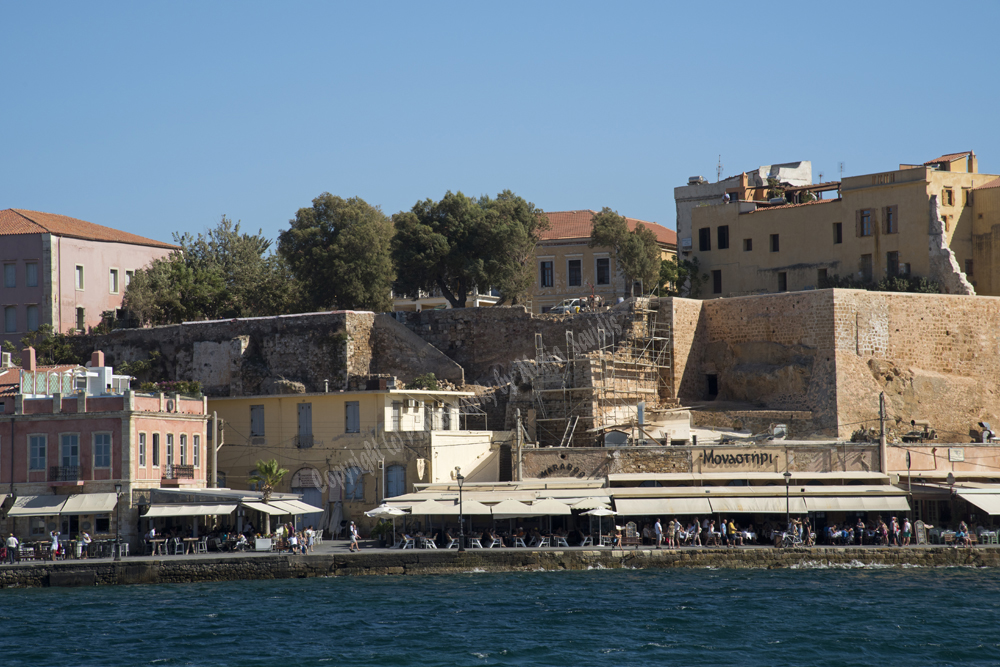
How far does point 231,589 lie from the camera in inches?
1351

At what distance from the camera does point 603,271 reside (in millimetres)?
59469

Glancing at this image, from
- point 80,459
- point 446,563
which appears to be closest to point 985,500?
point 446,563

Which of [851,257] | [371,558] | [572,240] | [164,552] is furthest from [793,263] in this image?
[164,552]

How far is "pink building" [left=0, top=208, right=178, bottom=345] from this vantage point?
54.8m

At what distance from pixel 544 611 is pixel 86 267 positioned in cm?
3240

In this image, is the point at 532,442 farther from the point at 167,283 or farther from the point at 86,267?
the point at 86,267

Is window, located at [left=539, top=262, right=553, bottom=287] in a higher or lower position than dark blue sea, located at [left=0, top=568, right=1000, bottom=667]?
higher

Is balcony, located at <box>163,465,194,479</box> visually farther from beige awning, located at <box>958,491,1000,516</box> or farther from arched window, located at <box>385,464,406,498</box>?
beige awning, located at <box>958,491,1000,516</box>

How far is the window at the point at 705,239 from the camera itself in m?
55.8

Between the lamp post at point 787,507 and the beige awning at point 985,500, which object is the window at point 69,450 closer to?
the lamp post at point 787,507

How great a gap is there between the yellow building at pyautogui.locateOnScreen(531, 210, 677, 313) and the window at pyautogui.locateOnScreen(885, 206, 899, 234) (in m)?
12.4

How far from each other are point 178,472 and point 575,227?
27351 millimetres

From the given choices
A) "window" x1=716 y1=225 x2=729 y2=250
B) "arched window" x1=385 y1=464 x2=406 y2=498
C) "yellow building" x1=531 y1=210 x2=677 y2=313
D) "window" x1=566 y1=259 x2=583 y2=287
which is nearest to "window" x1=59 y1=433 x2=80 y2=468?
"arched window" x1=385 y1=464 x2=406 y2=498

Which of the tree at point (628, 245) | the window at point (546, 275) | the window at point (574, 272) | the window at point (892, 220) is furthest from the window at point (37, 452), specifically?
the window at point (892, 220)
